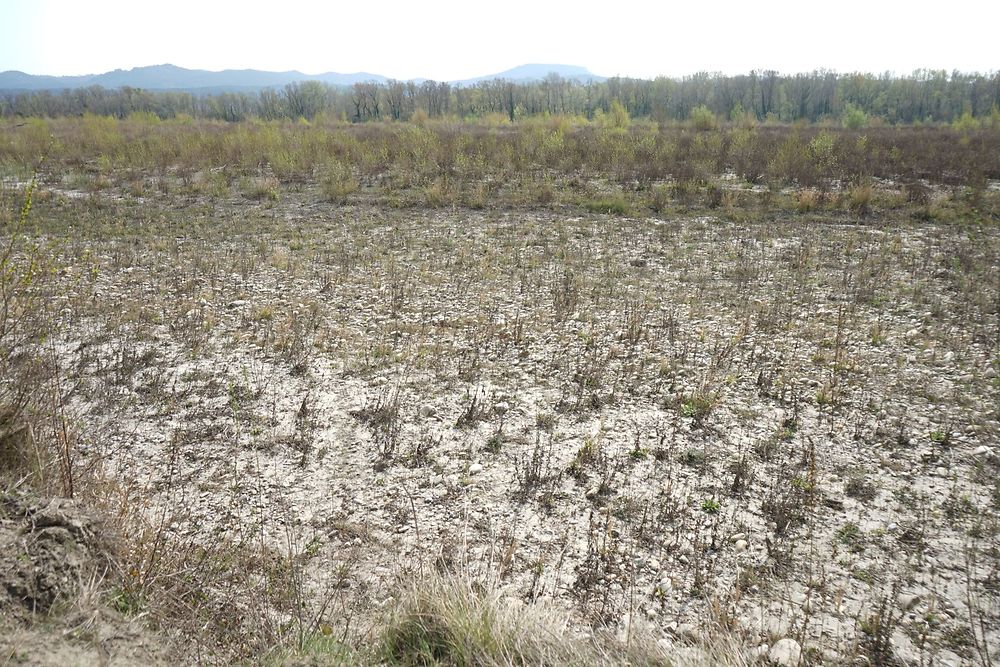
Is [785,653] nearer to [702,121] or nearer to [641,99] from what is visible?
[702,121]

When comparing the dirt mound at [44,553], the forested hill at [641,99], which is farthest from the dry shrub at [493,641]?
the forested hill at [641,99]

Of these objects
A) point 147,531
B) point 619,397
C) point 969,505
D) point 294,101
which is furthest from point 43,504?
point 294,101

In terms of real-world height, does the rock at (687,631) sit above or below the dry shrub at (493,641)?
below

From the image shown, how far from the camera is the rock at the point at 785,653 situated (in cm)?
290

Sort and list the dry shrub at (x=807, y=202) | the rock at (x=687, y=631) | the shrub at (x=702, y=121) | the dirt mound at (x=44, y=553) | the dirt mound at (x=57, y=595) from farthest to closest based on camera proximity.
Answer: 1. the shrub at (x=702, y=121)
2. the dry shrub at (x=807, y=202)
3. the rock at (x=687, y=631)
4. the dirt mound at (x=44, y=553)
5. the dirt mound at (x=57, y=595)

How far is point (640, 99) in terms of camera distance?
75250mm

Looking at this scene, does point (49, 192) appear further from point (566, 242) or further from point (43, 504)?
point (43, 504)

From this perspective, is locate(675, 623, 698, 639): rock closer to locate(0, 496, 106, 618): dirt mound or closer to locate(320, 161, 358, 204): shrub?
locate(0, 496, 106, 618): dirt mound

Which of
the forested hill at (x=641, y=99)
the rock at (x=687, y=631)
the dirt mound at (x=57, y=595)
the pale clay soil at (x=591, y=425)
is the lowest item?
the rock at (x=687, y=631)

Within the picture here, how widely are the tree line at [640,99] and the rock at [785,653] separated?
66056 millimetres

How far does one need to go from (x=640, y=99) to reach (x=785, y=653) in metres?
81.3

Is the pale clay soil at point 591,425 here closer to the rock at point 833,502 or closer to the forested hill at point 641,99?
the rock at point 833,502

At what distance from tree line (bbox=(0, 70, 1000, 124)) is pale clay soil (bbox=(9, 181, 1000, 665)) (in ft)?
197

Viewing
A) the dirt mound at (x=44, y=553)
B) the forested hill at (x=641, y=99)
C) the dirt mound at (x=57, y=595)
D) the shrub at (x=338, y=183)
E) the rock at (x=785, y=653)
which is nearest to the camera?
the dirt mound at (x=57, y=595)
